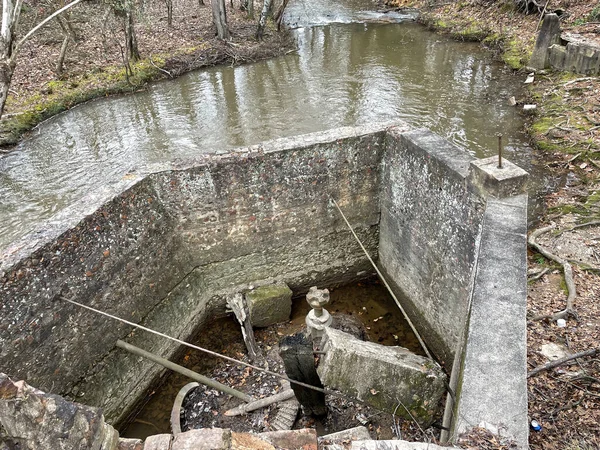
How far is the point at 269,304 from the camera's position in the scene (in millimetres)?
6461

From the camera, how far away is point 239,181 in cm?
584

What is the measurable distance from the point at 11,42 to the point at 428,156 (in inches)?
257

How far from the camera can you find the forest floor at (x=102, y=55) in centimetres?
1272

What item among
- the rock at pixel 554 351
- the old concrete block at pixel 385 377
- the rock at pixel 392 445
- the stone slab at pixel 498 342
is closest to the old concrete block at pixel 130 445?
the rock at pixel 392 445

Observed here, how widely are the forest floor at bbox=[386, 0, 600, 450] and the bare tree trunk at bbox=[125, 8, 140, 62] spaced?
12.6 metres

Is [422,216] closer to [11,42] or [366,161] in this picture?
[366,161]

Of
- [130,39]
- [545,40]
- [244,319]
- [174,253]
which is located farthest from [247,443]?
[130,39]

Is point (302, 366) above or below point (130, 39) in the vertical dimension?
below

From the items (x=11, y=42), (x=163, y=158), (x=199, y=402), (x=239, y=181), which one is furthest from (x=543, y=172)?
(x=11, y=42)

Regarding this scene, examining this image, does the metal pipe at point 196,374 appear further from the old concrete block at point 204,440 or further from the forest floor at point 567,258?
the forest floor at point 567,258

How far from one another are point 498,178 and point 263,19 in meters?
16.1

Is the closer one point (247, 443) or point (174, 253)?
point (247, 443)

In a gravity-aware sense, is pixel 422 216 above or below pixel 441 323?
above

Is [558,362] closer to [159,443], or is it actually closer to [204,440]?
[204,440]
